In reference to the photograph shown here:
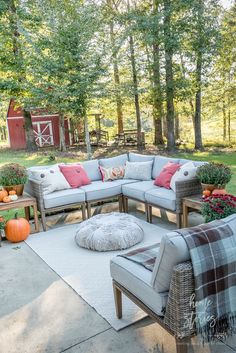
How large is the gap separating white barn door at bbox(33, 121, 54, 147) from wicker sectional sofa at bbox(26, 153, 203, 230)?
11.5m

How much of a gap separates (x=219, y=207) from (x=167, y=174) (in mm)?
1670

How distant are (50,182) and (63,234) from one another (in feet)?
2.89

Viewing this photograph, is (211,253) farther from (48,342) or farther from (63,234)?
(63,234)

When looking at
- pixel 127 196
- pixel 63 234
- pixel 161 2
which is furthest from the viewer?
pixel 161 2

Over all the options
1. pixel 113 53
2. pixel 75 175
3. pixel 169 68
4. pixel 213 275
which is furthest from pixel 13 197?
pixel 169 68

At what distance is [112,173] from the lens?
5621 millimetres

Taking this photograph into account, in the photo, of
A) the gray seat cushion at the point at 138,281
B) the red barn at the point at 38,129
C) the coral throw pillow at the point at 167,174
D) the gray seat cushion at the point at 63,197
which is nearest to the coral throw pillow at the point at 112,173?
the gray seat cushion at the point at 63,197

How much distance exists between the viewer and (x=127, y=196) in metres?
5.21

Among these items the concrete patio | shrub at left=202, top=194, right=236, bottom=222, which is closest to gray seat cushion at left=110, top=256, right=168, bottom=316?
the concrete patio

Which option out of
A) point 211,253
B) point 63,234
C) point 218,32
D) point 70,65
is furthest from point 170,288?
point 218,32

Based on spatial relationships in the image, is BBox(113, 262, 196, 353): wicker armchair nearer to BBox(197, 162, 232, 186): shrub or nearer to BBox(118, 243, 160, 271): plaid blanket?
BBox(118, 243, 160, 271): plaid blanket

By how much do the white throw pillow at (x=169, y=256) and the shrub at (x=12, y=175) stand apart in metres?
3.34

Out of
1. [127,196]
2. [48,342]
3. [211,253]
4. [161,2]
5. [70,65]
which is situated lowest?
[48,342]

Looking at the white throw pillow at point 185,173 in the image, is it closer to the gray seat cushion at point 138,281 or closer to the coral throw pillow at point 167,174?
the coral throw pillow at point 167,174
